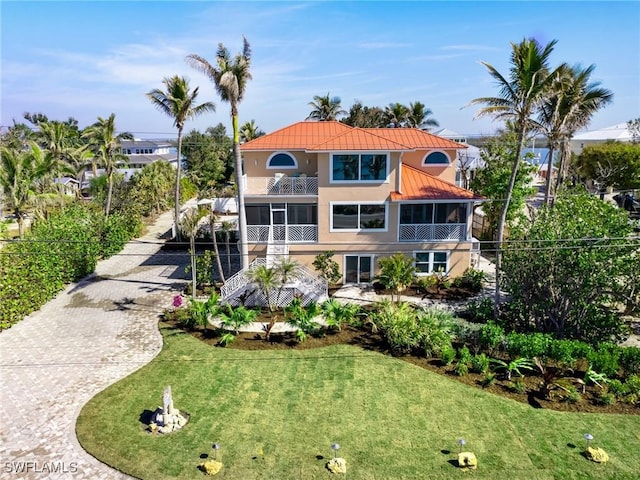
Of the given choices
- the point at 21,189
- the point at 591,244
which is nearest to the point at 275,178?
the point at 21,189

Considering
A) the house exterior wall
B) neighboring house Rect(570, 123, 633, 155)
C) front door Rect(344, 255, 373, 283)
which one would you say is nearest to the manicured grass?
front door Rect(344, 255, 373, 283)

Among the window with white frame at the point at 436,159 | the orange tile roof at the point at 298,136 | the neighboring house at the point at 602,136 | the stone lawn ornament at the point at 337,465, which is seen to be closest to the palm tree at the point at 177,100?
the orange tile roof at the point at 298,136

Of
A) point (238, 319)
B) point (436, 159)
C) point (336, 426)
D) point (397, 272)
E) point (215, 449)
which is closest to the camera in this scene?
point (215, 449)

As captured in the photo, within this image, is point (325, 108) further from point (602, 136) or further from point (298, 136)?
point (602, 136)

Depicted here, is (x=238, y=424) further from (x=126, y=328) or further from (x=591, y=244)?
(x=591, y=244)

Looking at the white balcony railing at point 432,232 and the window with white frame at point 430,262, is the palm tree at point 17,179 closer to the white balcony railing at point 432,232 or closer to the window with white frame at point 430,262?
the white balcony railing at point 432,232

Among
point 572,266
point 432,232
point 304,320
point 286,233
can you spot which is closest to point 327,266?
point 286,233

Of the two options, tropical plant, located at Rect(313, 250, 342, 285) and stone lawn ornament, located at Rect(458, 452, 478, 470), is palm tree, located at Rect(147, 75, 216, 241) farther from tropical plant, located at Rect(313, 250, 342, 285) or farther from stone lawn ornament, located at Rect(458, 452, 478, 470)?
stone lawn ornament, located at Rect(458, 452, 478, 470)
